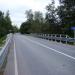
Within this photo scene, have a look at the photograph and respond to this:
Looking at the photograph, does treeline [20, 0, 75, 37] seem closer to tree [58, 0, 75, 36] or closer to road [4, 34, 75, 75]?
tree [58, 0, 75, 36]

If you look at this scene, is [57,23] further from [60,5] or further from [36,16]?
[36,16]

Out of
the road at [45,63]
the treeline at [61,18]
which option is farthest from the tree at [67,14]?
the road at [45,63]

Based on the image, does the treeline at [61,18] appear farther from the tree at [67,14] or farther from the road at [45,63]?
the road at [45,63]

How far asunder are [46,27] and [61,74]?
86757 mm

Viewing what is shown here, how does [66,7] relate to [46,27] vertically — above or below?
above

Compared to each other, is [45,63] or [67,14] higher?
[67,14]

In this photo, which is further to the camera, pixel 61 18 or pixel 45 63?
pixel 61 18

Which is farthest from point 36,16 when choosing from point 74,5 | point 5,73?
point 5,73

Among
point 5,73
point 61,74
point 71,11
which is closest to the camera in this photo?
point 61,74

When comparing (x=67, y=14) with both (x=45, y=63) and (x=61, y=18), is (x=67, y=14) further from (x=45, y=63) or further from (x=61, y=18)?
(x=45, y=63)

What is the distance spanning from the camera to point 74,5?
3433 inches

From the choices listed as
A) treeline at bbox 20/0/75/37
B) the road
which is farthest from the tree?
the road

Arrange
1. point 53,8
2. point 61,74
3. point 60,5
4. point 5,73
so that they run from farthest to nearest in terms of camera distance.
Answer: point 53,8
point 60,5
point 5,73
point 61,74

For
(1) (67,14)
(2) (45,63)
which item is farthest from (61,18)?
(2) (45,63)
